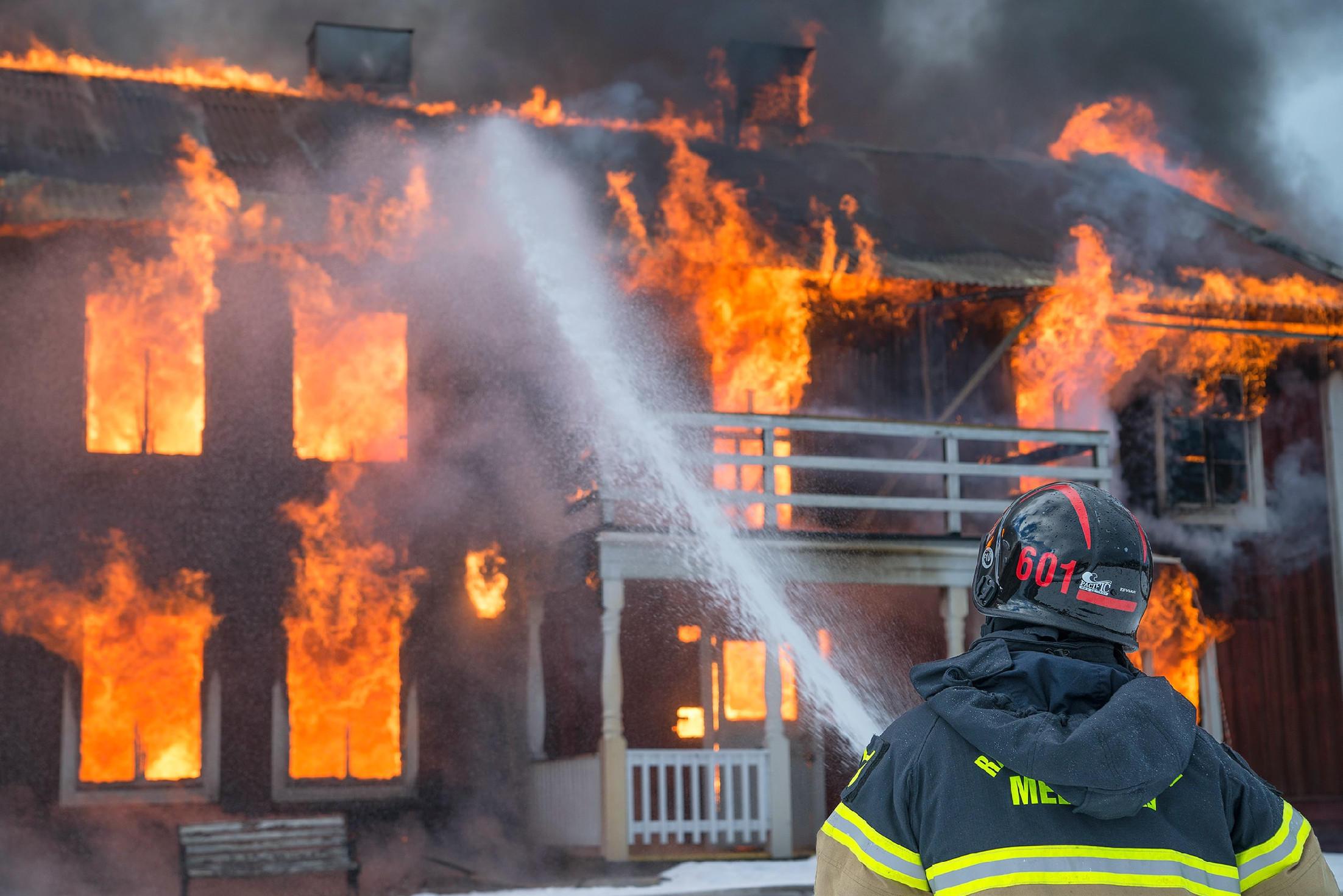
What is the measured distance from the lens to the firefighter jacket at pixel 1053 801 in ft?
6.63

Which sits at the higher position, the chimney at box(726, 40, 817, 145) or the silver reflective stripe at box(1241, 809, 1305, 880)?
the chimney at box(726, 40, 817, 145)

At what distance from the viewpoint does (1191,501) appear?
15.2 m

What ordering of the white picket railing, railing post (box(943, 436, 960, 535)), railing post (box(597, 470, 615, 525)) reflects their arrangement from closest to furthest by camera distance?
1. the white picket railing
2. railing post (box(597, 470, 615, 525))
3. railing post (box(943, 436, 960, 535))

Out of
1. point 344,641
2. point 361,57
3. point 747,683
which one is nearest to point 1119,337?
point 747,683

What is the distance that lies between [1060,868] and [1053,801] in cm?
10

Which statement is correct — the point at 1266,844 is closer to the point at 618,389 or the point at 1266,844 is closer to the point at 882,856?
the point at 882,856

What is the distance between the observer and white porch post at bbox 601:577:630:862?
38.1 ft

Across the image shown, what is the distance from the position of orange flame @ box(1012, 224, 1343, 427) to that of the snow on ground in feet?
18.6

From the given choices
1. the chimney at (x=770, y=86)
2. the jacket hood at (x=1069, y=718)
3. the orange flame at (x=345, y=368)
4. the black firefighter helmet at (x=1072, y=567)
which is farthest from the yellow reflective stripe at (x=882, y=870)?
the chimney at (x=770, y=86)

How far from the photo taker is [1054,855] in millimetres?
2049

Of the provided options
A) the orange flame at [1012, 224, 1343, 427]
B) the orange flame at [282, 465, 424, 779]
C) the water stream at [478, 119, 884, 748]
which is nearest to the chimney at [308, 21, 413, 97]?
the water stream at [478, 119, 884, 748]

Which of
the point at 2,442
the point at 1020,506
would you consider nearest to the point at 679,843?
the point at 2,442

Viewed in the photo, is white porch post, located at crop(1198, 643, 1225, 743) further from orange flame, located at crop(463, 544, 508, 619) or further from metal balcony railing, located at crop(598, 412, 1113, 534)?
orange flame, located at crop(463, 544, 508, 619)

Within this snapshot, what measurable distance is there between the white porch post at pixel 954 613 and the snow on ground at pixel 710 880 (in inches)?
95.8
